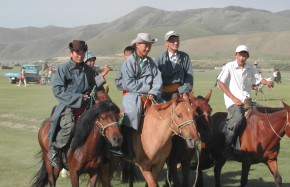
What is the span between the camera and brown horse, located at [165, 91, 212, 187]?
7.56m

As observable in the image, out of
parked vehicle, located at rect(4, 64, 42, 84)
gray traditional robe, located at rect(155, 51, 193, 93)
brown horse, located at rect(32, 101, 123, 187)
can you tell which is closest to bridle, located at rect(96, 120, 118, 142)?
brown horse, located at rect(32, 101, 123, 187)

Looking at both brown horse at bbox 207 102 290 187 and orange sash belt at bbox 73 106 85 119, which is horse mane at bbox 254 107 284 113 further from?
orange sash belt at bbox 73 106 85 119

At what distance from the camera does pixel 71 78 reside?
23.3ft

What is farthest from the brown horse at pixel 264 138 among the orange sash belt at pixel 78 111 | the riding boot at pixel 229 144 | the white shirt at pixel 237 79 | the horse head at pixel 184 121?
the orange sash belt at pixel 78 111

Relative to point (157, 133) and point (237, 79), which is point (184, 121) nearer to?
point (157, 133)

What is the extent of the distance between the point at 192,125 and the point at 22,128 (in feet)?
37.0

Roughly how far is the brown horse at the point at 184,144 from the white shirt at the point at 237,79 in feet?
2.87

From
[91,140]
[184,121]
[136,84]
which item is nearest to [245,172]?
[184,121]

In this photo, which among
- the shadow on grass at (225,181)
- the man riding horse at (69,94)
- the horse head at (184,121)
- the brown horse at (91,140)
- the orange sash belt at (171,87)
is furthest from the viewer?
the shadow on grass at (225,181)

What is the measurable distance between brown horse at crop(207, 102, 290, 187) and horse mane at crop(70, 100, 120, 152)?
112 inches

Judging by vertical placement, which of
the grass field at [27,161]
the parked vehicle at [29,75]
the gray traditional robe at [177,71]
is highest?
the gray traditional robe at [177,71]

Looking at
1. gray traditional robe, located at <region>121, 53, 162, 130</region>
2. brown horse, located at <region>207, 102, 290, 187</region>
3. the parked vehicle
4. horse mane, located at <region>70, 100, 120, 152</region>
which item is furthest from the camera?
the parked vehicle

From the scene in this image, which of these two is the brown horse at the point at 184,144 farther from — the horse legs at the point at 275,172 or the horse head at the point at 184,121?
the horse legs at the point at 275,172

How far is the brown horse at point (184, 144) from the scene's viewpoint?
7.56 meters
